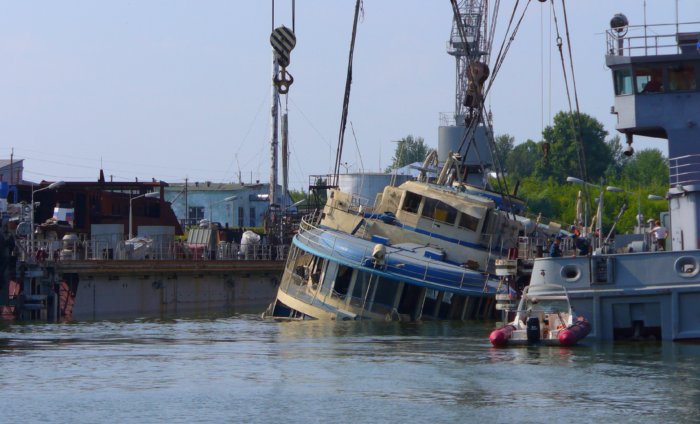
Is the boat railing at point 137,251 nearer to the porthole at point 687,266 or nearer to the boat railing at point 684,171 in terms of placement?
the boat railing at point 684,171

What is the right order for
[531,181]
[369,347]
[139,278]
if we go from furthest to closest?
[531,181] < [139,278] < [369,347]

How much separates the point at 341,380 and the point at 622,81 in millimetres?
15471

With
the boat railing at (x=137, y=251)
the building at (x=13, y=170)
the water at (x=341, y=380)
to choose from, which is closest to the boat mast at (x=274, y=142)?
the boat railing at (x=137, y=251)

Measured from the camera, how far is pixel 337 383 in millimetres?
39312

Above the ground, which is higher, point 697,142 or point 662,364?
point 697,142

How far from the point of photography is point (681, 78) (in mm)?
47375

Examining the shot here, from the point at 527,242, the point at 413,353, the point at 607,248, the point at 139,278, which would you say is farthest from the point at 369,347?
the point at 139,278

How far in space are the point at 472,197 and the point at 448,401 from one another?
Answer: 2794cm

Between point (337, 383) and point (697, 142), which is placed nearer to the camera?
point (337, 383)

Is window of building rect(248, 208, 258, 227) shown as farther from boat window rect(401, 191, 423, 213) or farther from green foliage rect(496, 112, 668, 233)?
boat window rect(401, 191, 423, 213)

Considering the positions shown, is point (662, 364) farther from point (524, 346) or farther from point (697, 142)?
point (697, 142)

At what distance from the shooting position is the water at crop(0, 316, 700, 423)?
3469 cm

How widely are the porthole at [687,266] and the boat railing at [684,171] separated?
2596 millimetres

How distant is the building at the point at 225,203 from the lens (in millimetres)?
150625
